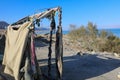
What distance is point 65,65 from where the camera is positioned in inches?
706

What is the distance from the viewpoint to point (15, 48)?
12516mm

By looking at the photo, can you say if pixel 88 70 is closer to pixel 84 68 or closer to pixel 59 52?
pixel 84 68

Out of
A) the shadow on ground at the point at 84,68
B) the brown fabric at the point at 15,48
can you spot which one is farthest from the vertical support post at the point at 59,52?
the brown fabric at the point at 15,48

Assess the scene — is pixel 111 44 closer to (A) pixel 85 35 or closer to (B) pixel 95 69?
(A) pixel 85 35

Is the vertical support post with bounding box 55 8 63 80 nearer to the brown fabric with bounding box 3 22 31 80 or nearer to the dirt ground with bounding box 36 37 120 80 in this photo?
the dirt ground with bounding box 36 37 120 80

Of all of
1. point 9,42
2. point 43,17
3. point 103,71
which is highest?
point 43,17

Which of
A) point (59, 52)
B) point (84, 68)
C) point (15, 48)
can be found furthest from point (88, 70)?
point (15, 48)

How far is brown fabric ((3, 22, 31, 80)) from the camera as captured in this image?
1194 cm

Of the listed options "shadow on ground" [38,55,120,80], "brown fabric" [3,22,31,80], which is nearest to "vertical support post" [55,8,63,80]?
"shadow on ground" [38,55,120,80]

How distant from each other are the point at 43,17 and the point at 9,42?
1831 mm

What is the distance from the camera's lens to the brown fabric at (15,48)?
470 inches

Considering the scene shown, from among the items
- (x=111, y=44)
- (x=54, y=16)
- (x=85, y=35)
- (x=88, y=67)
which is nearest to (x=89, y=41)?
(x=85, y=35)

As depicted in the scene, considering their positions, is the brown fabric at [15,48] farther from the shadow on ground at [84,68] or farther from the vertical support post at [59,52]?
the shadow on ground at [84,68]

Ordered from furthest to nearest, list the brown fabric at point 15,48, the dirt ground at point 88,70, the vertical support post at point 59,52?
the dirt ground at point 88,70 < the vertical support post at point 59,52 < the brown fabric at point 15,48
